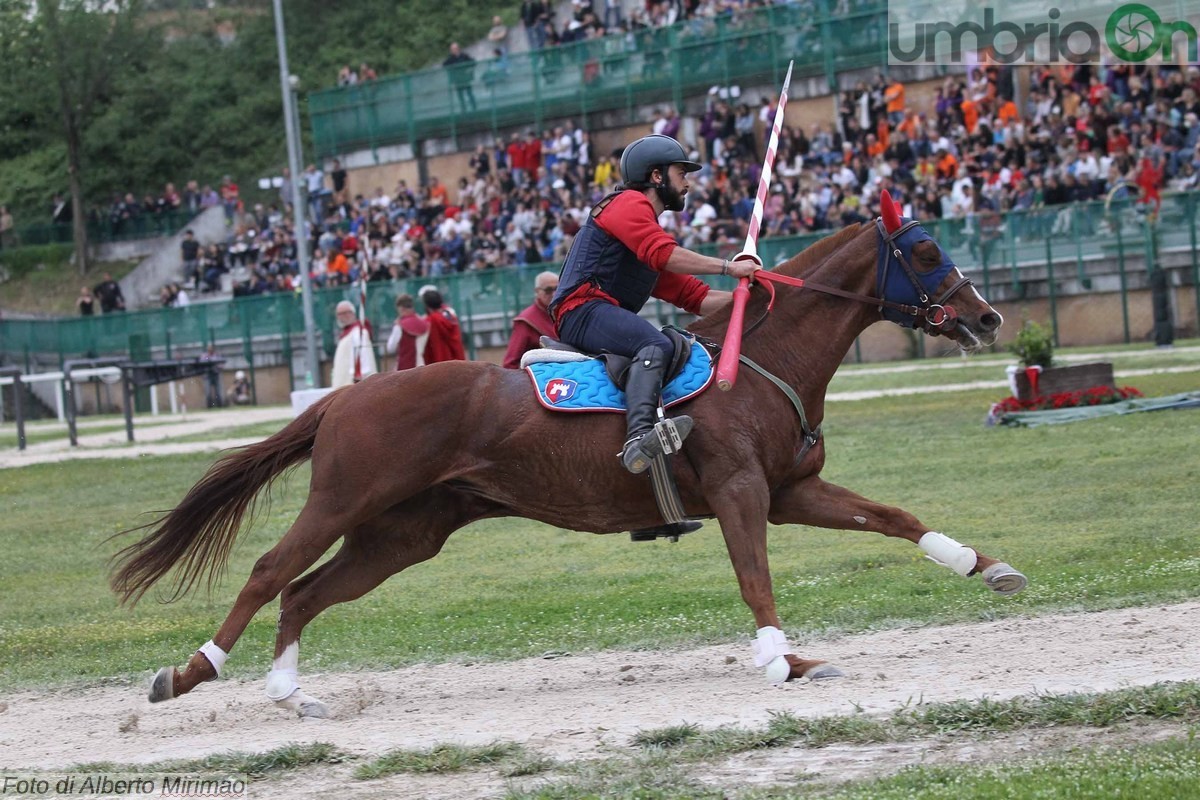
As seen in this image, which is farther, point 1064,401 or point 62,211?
point 62,211

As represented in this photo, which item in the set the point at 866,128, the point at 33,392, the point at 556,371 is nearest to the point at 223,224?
the point at 33,392

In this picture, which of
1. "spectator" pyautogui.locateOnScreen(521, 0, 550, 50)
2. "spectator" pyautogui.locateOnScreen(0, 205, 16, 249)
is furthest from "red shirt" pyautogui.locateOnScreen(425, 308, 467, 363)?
"spectator" pyautogui.locateOnScreen(0, 205, 16, 249)

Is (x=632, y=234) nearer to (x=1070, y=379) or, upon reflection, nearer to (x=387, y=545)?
(x=387, y=545)

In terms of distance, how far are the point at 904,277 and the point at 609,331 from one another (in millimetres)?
1718

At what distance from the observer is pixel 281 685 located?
25.8 ft

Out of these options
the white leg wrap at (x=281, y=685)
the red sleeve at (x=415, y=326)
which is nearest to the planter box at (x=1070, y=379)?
the red sleeve at (x=415, y=326)

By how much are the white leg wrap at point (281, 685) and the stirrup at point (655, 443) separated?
7.06ft

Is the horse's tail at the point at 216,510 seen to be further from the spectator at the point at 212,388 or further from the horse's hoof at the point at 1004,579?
the spectator at the point at 212,388

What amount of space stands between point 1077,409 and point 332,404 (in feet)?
42.2

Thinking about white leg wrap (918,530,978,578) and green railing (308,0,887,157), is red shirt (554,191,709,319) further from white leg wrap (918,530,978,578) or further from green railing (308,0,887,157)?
green railing (308,0,887,157)

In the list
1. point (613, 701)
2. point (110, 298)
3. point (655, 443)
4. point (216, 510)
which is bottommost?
point (613, 701)

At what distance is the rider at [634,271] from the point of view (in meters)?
7.75

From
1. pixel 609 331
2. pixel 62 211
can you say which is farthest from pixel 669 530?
pixel 62 211

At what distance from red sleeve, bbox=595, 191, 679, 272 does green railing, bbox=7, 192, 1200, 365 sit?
2239cm
